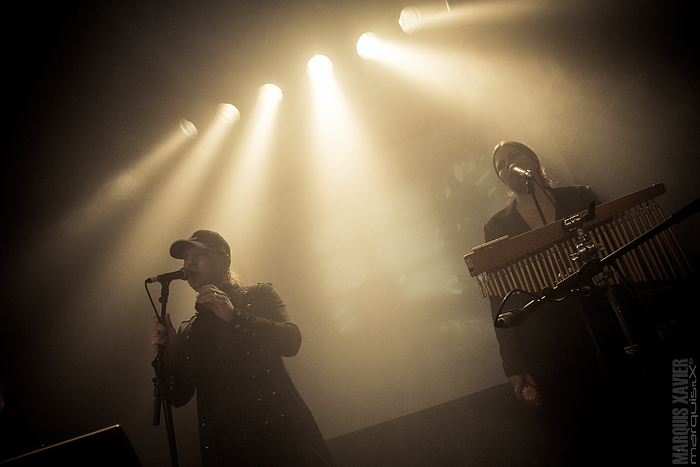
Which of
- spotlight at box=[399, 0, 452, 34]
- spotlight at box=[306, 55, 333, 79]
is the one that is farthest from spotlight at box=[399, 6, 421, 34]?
spotlight at box=[306, 55, 333, 79]

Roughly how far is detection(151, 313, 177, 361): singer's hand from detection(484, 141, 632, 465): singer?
8.39 ft

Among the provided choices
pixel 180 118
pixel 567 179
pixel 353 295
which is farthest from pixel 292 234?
pixel 567 179

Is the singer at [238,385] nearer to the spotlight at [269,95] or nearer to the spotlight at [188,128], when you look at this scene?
the spotlight at [188,128]

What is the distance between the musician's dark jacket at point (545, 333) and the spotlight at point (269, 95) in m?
3.05

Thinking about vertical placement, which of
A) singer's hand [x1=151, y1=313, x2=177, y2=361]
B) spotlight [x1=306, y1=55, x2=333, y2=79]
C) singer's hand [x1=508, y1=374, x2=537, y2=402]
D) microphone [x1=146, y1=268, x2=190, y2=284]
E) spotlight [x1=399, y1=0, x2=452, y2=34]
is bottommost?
singer's hand [x1=508, y1=374, x2=537, y2=402]

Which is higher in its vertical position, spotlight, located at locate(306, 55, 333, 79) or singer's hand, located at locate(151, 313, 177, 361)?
spotlight, located at locate(306, 55, 333, 79)

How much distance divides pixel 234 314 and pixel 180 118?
282cm

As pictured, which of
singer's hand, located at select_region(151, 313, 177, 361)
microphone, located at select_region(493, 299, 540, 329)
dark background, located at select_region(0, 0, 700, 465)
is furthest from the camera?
dark background, located at select_region(0, 0, 700, 465)

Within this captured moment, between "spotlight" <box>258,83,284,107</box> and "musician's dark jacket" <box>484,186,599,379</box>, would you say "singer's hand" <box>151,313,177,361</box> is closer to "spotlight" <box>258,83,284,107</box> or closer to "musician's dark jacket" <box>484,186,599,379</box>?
"musician's dark jacket" <box>484,186,599,379</box>

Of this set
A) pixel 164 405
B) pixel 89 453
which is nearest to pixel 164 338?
pixel 164 405

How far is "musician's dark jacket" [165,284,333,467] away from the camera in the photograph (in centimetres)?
258

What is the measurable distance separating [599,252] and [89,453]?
297cm

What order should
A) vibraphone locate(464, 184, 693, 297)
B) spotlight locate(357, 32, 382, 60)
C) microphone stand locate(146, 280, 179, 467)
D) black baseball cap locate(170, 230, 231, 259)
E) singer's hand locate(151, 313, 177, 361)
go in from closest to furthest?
microphone stand locate(146, 280, 179, 467) → vibraphone locate(464, 184, 693, 297) → singer's hand locate(151, 313, 177, 361) → black baseball cap locate(170, 230, 231, 259) → spotlight locate(357, 32, 382, 60)

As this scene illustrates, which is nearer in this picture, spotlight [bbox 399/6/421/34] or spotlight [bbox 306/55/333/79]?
spotlight [bbox 399/6/421/34]
